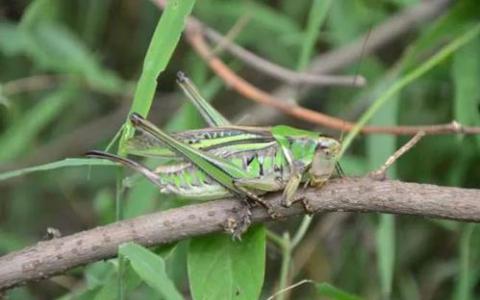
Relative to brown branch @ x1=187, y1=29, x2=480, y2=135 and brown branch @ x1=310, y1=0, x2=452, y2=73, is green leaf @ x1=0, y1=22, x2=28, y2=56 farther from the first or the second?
brown branch @ x1=310, y1=0, x2=452, y2=73

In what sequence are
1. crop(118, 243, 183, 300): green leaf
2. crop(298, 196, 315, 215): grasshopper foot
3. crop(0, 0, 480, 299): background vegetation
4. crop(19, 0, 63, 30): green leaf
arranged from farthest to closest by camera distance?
crop(19, 0, 63, 30): green leaf < crop(0, 0, 480, 299): background vegetation < crop(298, 196, 315, 215): grasshopper foot < crop(118, 243, 183, 300): green leaf

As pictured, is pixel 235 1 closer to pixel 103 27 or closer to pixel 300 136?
pixel 103 27

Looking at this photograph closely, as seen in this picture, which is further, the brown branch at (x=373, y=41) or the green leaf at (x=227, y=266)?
the brown branch at (x=373, y=41)

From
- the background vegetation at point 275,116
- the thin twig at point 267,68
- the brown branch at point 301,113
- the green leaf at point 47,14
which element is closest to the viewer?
the brown branch at point 301,113

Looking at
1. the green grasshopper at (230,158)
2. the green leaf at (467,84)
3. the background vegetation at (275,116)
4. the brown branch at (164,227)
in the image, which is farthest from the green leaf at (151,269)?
the green leaf at (467,84)

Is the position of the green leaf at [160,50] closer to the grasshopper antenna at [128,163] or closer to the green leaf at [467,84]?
the grasshopper antenna at [128,163]

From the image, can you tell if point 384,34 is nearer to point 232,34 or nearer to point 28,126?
point 232,34

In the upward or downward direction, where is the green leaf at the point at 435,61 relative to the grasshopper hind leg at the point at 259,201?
upward

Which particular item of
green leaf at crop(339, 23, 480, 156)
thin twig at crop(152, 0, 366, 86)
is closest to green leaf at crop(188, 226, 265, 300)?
green leaf at crop(339, 23, 480, 156)
